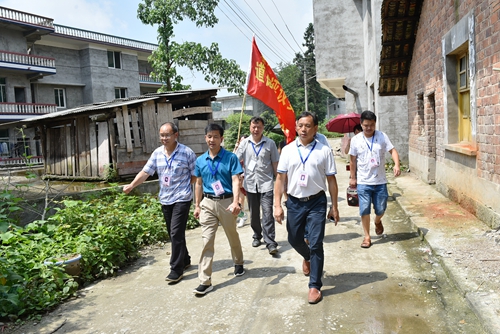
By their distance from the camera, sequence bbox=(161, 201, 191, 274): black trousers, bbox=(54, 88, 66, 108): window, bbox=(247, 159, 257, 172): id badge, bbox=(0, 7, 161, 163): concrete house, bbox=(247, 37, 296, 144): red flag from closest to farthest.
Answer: bbox=(161, 201, 191, 274): black trousers
bbox=(247, 159, 257, 172): id badge
bbox=(247, 37, 296, 144): red flag
bbox=(0, 7, 161, 163): concrete house
bbox=(54, 88, 66, 108): window

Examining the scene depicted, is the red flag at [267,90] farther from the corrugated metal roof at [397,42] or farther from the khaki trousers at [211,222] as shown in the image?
the corrugated metal roof at [397,42]

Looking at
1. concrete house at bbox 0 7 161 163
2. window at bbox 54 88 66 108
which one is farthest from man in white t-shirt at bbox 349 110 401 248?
window at bbox 54 88 66 108

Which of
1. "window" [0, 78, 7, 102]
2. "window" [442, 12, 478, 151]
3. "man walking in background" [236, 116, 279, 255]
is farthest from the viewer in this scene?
"window" [0, 78, 7, 102]

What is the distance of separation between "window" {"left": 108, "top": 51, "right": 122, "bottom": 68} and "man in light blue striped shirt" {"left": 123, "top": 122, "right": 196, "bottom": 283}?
26655 mm

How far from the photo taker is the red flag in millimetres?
7289

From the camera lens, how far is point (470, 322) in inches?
135

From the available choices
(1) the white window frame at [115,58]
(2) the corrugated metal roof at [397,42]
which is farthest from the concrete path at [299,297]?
(1) the white window frame at [115,58]

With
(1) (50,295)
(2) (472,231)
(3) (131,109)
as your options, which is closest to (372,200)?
(2) (472,231)

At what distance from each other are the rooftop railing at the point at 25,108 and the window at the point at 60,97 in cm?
146

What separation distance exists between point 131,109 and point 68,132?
9.68ft

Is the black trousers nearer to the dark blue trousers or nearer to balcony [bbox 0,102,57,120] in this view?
the dark blue trousers

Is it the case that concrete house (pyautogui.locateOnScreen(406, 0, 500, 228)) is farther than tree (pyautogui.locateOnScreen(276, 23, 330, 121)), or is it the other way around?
tree (pyautogui.locateOnScreen(276, 23, 330, 121))

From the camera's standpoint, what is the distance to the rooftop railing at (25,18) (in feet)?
73.9

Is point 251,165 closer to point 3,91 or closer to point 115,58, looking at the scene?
point 3,91
